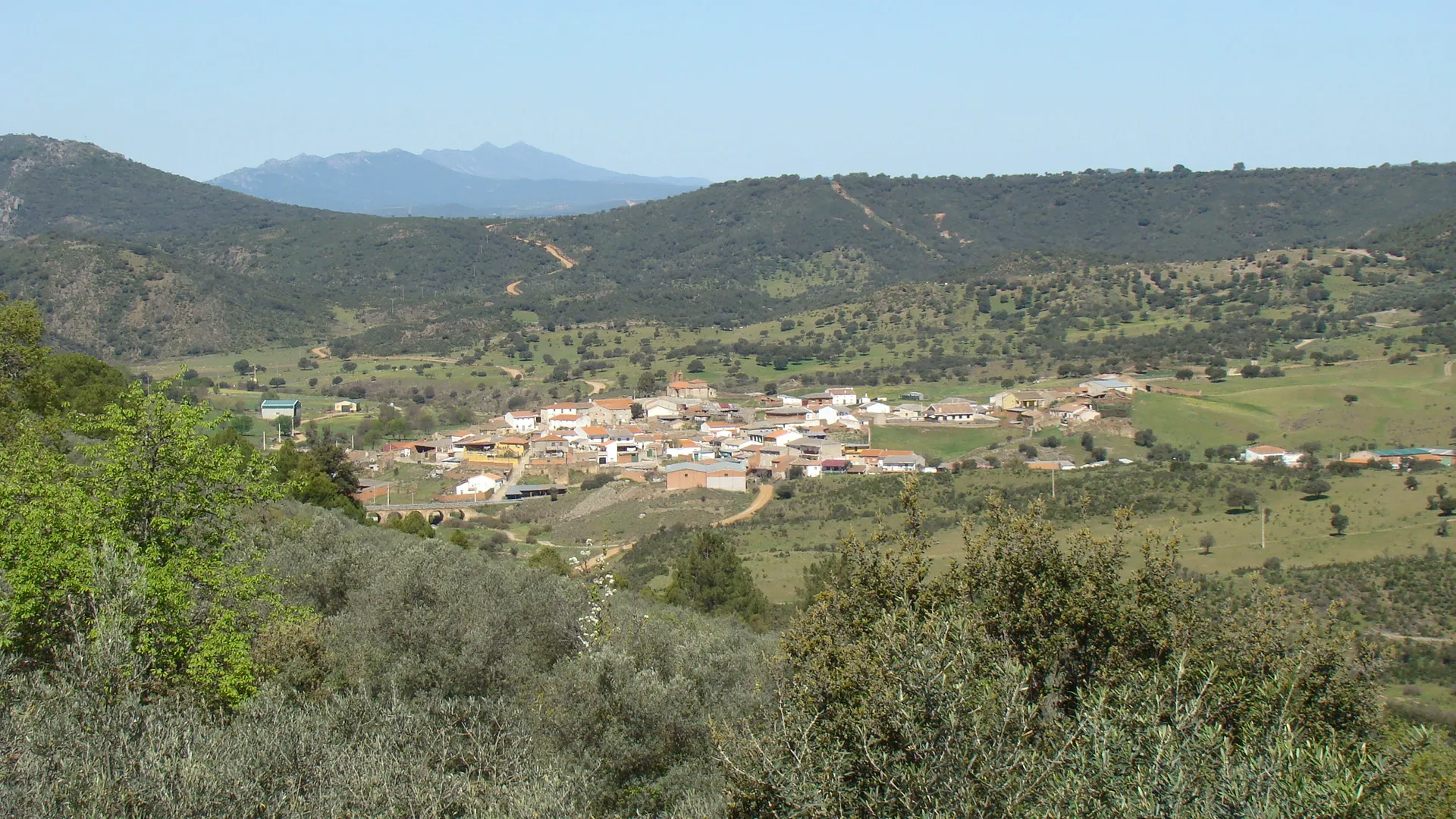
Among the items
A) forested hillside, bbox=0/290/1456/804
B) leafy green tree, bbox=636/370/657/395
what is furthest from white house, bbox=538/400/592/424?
forested hillside, bbox=0/290/1456/804

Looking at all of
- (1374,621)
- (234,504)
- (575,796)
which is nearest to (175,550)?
(234,504)

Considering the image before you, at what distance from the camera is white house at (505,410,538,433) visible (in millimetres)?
58544

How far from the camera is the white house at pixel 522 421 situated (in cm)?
5854

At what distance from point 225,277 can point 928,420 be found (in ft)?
247

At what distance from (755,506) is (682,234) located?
110 metres

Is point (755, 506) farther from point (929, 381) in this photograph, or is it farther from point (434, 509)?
point (929, 381)

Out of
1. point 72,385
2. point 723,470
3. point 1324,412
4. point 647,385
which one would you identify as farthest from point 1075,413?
point 72,385

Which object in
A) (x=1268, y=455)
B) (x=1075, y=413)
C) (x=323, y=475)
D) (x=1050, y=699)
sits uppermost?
(x=1050, y=699)

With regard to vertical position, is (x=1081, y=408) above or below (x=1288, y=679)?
below

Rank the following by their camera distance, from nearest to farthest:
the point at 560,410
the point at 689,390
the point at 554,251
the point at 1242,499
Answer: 1. the point at 1242,499
2. the point at 560,410
3. the point at 689,390
4. the point at 554,251

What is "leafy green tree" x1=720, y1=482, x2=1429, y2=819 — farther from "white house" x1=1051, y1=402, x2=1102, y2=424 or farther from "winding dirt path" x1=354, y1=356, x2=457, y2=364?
"winding dirt path" x1=354, y1=356, x2=457, y2=364

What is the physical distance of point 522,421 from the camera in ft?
194

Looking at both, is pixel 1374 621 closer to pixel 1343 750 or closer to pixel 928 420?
pixel 1343 750

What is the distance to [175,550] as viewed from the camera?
10.1 meters
